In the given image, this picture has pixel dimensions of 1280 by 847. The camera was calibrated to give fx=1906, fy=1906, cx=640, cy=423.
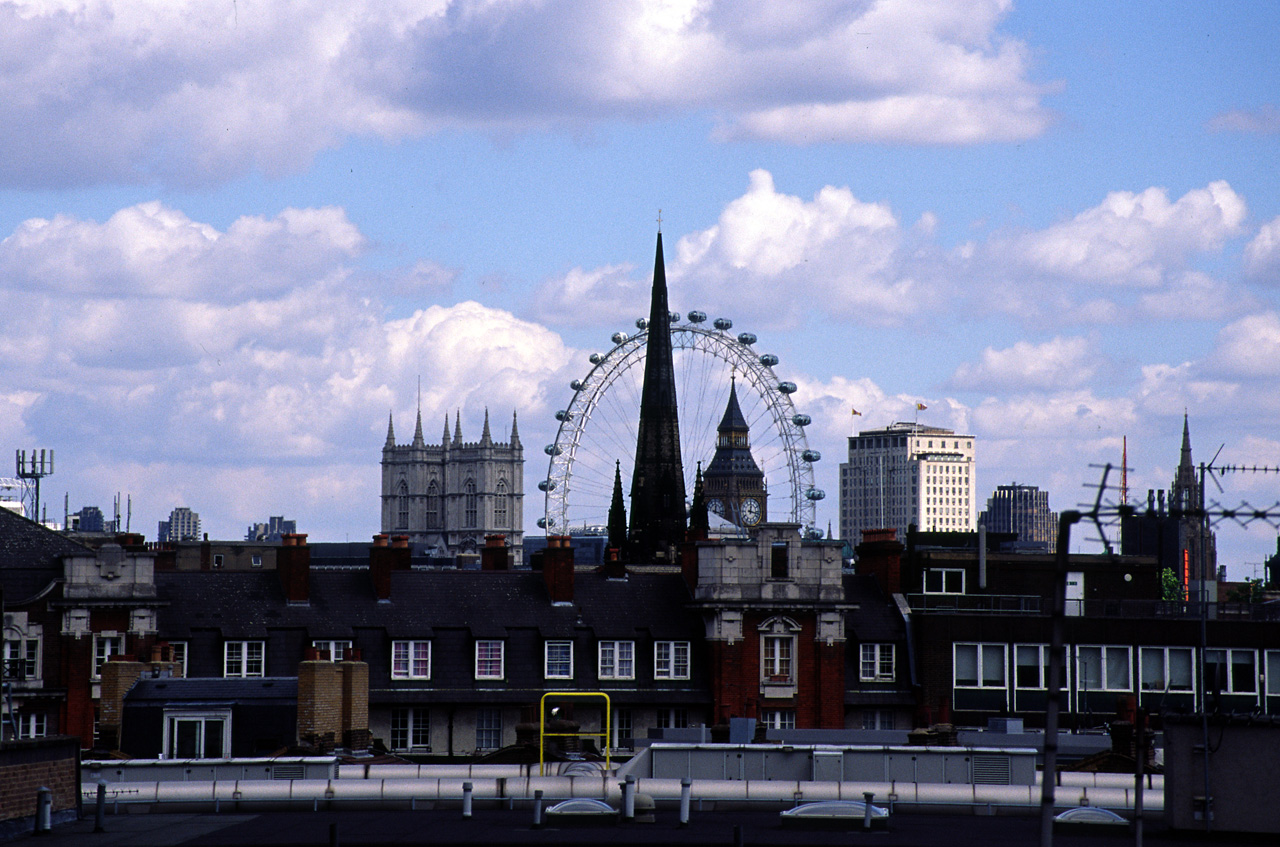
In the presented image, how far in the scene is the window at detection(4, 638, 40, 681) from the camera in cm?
6384

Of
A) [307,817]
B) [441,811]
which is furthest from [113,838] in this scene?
[441,811]

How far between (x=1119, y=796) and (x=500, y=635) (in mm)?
32821

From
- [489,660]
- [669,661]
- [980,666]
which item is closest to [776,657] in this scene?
[669,661]

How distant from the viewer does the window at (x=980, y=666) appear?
71375 mm

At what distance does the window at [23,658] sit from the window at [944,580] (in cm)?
3593

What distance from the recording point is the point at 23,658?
6438 cm

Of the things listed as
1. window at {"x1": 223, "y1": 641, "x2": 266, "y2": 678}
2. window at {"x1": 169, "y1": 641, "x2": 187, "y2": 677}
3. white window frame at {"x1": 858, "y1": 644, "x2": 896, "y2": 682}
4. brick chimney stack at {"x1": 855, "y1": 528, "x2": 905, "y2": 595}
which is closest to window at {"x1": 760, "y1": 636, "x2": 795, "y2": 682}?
white window frame at {"x1": 858, "y1": 644, "x2": 896, "y2": 682}

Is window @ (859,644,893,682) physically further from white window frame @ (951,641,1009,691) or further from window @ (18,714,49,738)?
window @ (18,714,49,738)

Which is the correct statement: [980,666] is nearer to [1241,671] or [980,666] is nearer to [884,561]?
[884,561]

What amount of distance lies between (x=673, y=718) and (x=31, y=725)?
22617 mm

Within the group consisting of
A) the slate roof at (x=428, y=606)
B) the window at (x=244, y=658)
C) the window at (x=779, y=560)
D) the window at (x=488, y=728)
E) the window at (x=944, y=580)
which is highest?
the window at (x=779, y=560)

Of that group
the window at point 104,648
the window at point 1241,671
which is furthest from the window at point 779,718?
the window at point 104,648

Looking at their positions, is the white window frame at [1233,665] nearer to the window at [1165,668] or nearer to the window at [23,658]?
the window at [1165,668]

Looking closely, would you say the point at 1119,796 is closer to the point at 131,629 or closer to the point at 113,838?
the point at 113,838
